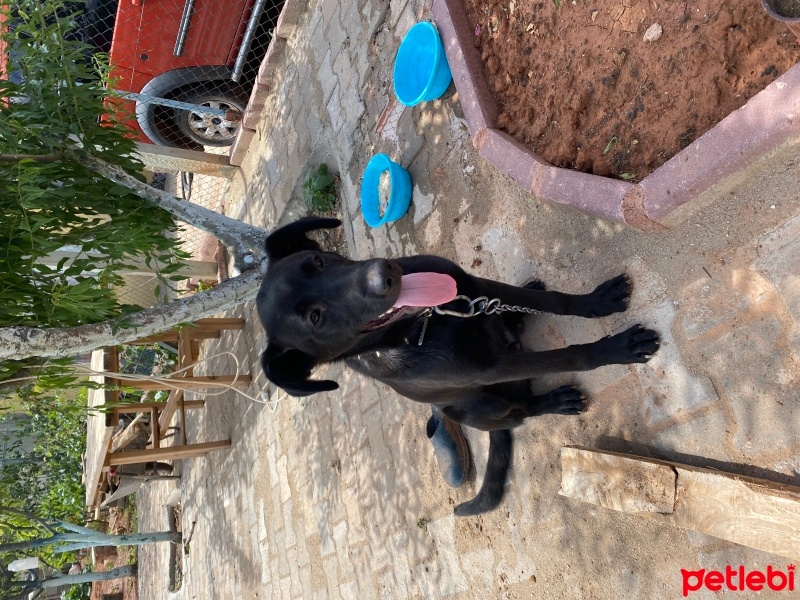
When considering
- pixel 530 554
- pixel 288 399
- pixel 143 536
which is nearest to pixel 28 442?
pixel 143 536

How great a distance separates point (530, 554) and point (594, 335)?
4.74 feet

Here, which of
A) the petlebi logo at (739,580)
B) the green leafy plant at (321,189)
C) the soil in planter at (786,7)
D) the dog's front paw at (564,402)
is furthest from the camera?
the green leafy plant at (321,189)

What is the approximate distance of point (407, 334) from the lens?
2742mm

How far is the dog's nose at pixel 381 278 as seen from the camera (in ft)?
7.39

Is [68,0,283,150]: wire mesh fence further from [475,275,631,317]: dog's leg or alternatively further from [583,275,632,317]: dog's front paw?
[583,275,632,317]: dog's front paw

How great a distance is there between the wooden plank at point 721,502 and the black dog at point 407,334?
18.6 inches

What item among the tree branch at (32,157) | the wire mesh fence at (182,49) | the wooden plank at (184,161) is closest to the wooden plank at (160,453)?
the wooden plank at (184,161)

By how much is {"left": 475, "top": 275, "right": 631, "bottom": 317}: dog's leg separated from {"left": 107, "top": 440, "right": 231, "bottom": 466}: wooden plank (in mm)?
5433

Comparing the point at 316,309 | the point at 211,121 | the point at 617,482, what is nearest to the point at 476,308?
the point at 316,309

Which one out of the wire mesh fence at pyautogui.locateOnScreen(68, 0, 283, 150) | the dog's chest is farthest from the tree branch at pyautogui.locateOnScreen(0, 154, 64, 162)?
the wire mesh fence at pyautogui.locateOnScreen(68, 0, 283, 150)

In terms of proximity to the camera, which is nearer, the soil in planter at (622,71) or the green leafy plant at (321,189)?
the soil in planter at (622,71)

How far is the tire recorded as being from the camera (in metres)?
6.92

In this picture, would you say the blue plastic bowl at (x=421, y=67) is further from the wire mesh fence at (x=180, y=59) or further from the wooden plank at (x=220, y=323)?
the wooden plank at (x=220, y=323)

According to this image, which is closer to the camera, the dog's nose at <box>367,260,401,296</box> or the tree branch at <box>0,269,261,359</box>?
the dog's nose at <box>367,260,401,296</box>
